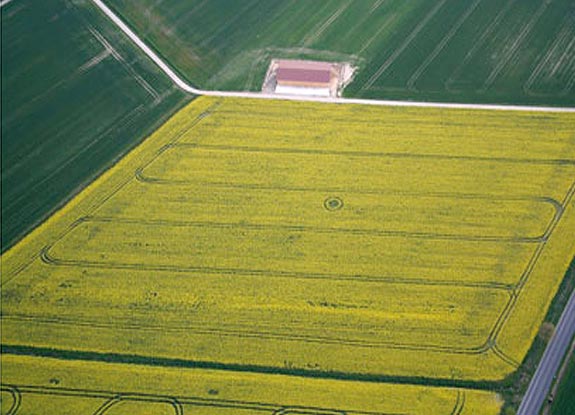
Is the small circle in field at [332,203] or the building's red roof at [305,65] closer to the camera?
the small circle in field at [332,203]

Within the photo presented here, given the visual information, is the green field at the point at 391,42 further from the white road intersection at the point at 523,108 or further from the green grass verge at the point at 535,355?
the green grass verge at the point at 535,355

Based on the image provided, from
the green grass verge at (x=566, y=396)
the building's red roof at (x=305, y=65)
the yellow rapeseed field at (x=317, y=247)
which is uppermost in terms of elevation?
the building's red roof at (x=305, y=65)

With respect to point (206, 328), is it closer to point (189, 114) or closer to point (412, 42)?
point (189, 114)

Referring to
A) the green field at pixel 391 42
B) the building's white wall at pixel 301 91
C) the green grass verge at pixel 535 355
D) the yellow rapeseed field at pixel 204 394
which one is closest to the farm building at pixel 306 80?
the building's white wall at pixel 301 91

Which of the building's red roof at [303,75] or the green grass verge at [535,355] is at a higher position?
the building's red roof at [303,75]

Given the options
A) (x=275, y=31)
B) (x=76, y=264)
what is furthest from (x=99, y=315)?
(x=275, y=31)

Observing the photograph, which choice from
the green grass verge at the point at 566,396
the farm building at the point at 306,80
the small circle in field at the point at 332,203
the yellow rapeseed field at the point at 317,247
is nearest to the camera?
the green grass verge at the point at 566,396

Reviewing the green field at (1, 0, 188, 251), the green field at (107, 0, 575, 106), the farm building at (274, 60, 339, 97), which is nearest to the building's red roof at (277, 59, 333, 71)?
the farm building at (274, 60, 339, 97)

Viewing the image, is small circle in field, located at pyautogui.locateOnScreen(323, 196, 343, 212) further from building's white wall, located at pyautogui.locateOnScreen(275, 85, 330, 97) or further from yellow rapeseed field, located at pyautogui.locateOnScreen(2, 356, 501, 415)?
yellow rapeseed field, located at pyautogui.locateOnScreen(2, 356, 501, 415)
